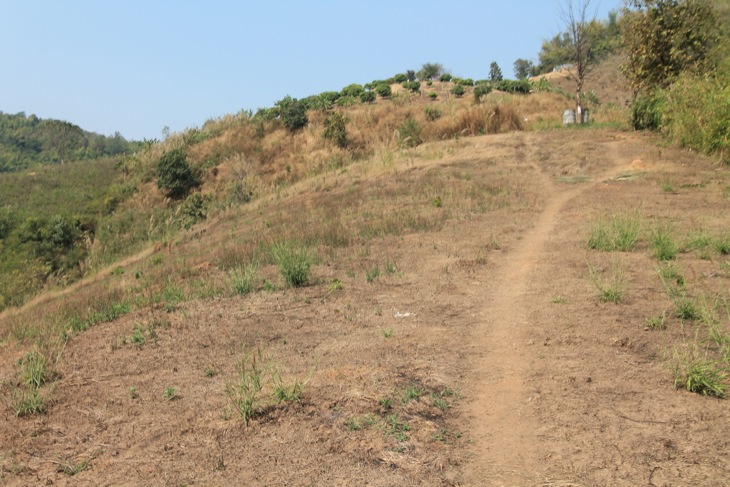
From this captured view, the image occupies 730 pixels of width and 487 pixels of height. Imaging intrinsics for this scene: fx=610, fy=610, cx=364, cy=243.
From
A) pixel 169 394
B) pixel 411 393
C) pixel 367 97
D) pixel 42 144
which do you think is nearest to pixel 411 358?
pixel 411 393

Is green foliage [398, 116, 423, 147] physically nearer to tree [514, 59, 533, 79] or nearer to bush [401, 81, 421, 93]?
bush [401, 81, 421, 93]

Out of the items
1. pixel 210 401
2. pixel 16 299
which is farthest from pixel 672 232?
pixel 16 299

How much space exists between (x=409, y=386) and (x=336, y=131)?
25.6 metres

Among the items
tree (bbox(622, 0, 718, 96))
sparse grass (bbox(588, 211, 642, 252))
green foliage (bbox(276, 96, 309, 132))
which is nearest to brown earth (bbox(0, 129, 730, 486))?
sparse grass (bbox(588, 211, 642, 252))

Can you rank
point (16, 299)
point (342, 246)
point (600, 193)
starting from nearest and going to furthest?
point (342, 246)
point (600, 193)
point (16, 299)

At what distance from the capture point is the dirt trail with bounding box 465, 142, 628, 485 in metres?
3.18

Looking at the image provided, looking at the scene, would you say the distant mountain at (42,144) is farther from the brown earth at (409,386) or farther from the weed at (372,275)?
the brown earth at (409,386)

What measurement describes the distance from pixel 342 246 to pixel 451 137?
51.0ft

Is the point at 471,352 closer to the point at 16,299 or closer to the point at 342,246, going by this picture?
the point at 342,246

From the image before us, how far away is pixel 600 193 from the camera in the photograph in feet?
41.4

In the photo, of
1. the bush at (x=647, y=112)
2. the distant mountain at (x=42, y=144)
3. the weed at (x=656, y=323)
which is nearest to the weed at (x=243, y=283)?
the weed at (x=656, y=323)

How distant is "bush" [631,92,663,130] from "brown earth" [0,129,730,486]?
430 inches

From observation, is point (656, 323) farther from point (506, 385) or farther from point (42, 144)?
point (42, 144)

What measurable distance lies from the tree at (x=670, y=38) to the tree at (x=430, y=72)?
32312 millimetres
